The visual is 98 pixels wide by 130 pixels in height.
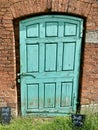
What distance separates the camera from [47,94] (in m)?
6.71

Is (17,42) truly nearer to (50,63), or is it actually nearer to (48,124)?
(50,63)

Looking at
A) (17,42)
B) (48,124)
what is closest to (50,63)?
(17,42)

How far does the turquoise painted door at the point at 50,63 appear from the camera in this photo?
6.10 m

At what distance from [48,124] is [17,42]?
1.94 m

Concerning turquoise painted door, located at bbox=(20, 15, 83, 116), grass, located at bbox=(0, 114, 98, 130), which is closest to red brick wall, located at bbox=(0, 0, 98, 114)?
turquoise painted door, located at bbox=(20, 15, 83, 116)

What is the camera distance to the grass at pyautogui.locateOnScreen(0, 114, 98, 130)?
20.9ft

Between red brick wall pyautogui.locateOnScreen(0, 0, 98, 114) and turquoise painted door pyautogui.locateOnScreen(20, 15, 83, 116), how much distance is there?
0.49 feet

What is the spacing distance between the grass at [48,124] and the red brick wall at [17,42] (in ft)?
1.07

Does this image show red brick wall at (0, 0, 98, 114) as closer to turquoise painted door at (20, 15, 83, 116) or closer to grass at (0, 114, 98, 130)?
turquoise painted door at (20, 15, 83, 116)

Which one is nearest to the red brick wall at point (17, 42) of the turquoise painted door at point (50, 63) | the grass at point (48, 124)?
the turquoise painted door at point (50, 63)

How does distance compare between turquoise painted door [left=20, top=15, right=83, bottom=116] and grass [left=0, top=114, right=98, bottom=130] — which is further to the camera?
grass [left=0, top=114, right=98, bottom=130]

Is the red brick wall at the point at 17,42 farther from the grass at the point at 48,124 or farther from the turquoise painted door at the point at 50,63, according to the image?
the grass at the point at 48,124

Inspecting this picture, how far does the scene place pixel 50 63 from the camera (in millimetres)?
6410

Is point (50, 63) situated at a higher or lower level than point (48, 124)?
higher
